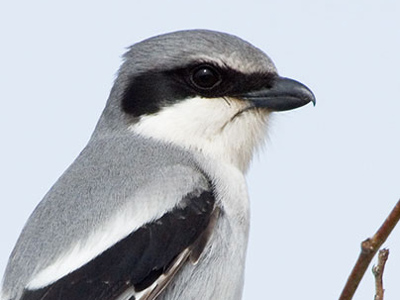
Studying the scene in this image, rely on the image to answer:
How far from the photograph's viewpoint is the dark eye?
5.29 meters

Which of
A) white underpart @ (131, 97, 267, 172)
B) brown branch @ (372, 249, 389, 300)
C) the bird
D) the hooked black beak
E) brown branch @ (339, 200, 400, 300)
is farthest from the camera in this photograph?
the hooked black beak

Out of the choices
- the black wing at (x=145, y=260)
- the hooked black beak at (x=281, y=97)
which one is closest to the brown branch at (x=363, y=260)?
the black wing at (x=145, y=260)

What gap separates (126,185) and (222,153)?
0.87 meters

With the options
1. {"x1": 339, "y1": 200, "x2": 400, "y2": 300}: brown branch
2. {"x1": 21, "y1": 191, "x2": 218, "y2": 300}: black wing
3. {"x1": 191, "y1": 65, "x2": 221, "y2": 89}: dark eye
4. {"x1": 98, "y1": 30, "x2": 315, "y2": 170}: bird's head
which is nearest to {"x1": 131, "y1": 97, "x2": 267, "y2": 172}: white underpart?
{"x1": 98, "y1": 30, "x2": 315, "y2": 170}: bird's head

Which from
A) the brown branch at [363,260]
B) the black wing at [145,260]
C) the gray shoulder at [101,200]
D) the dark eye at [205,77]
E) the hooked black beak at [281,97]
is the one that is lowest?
the black wing at [145,260]

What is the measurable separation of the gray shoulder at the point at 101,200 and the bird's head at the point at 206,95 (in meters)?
0.21

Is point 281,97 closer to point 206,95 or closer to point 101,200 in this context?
point 206,95

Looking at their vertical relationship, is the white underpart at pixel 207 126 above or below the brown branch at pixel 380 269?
above

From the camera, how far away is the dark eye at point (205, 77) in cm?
529

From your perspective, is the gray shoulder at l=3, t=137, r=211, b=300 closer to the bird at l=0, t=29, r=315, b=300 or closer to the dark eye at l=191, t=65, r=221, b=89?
the bird at l=0, t=29, r=315, b=300

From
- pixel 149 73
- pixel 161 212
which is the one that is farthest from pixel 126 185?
pixel 149 73

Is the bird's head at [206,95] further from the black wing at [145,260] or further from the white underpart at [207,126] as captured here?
the black wing at [145,260]

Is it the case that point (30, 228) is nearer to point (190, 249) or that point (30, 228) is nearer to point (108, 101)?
point (190, 249)

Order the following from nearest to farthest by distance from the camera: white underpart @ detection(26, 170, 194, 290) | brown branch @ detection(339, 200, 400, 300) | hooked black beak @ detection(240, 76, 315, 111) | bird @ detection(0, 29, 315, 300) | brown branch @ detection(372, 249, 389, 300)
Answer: brown branch @ detection(339, 200, 400, 300), brown branch @ detection(372, 249, 389, 300), white underpart @ detection(26, 170, 194, 290), bird @ detection(0, 29, 315, 300), hooked black beak @ detection(240, 76, 315, 111)
